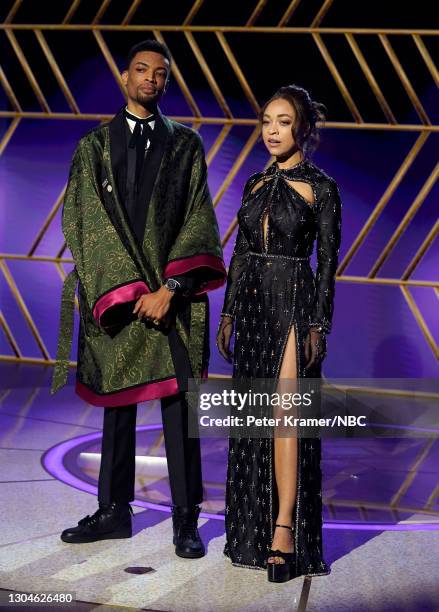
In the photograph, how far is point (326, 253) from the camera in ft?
9.90

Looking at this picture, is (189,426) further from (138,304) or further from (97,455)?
(97,455)

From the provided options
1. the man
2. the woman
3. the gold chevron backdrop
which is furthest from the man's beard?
the gold chevron backdrop

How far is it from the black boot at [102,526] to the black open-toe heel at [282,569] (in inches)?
22.6

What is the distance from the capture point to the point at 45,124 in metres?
6.61

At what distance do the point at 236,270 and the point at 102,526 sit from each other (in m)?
0.92

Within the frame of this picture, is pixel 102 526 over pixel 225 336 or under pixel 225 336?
under

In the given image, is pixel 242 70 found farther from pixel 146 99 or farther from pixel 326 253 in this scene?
pixel 326 253

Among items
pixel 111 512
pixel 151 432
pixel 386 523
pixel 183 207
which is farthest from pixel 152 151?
pixel 151 432

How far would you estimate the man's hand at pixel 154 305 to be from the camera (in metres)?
3.19

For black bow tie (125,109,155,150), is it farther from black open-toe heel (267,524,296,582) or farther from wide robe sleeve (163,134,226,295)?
black open-toe heel (267,524,296,582)

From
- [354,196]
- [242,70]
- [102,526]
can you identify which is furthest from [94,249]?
[242,70]

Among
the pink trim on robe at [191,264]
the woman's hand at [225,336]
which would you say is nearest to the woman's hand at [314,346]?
the woman's hand at [225,336]

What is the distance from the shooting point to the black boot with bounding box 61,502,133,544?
11.0 feet

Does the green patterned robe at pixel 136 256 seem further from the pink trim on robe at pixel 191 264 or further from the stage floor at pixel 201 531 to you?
the stage floor at pixel 201 531
